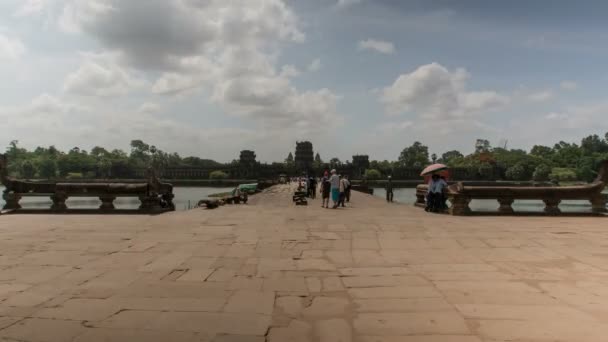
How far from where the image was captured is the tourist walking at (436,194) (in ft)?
38.3

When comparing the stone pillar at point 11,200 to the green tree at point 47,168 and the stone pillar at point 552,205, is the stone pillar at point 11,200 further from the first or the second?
the green tree at point 47,168

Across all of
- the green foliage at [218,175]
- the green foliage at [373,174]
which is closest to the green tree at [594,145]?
the green foliage at [373,174]

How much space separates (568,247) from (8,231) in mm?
9825

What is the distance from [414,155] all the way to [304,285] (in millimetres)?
157090

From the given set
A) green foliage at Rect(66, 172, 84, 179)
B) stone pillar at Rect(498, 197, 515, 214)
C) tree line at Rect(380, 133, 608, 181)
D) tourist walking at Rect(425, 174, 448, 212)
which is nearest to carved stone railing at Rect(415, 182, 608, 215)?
stone pillar at Rect(498, 197, 515, 214)

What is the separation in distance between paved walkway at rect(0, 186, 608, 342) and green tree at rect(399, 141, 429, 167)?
140 m

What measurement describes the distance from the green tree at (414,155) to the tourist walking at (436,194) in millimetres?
133938

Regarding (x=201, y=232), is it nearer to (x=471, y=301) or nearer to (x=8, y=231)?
(x=8, y=231)

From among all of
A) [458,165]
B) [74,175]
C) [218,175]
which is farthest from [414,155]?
[74,175]

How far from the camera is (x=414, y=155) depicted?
155000 millimetres

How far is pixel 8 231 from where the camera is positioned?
762cm

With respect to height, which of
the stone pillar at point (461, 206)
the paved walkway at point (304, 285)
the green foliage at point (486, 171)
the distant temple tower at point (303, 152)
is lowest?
the paved walkway at point (304, 285)

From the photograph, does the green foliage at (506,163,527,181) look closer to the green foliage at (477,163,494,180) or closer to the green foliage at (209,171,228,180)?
the green foliage at (477,163,494,180)

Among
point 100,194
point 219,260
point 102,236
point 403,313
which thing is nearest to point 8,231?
point 102,236
